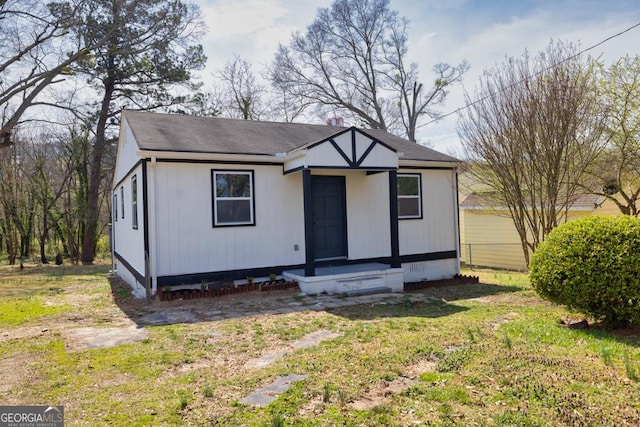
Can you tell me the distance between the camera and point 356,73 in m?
27.2

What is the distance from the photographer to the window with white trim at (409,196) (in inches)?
431

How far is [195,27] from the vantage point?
1880cm

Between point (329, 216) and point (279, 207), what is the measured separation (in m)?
1.27

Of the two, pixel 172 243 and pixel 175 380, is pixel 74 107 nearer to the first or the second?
pixel 172 243

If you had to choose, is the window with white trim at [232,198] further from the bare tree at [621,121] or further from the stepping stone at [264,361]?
the bare tree at [621,121]

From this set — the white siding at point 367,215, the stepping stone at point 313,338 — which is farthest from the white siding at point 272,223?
the stepping stone at point 313,338

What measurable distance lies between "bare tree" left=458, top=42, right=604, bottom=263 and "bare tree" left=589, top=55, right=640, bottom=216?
3228 mm

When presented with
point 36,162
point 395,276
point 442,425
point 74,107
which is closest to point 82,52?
point 74,107

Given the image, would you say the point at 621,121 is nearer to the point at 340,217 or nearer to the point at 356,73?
the point at 340,217

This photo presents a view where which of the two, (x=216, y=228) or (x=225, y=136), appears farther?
(x=225, y=136)

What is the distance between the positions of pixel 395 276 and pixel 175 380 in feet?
19.8

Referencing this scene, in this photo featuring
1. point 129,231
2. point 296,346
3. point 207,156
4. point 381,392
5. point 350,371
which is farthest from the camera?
point 129,231

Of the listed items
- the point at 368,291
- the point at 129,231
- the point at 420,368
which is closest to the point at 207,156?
the point at 129,231

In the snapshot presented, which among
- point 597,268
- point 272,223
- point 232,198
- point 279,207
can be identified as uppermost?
point 232,198
